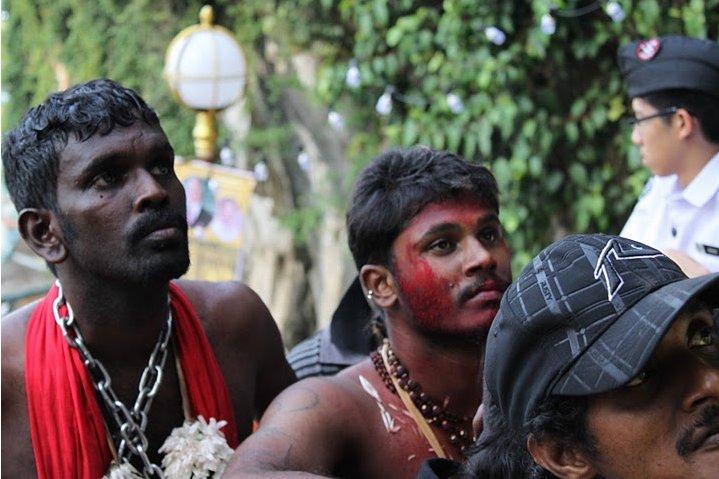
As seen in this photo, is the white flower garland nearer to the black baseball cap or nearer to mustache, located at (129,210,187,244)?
mustache, located at (129,210,187,244)

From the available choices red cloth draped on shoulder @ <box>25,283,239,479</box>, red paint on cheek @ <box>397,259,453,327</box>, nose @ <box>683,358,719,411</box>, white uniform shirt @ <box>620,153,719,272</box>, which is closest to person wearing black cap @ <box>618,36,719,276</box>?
white uniform shirt @ <box>620,153,719,272</box>

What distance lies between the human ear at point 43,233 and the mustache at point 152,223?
0.75 feet

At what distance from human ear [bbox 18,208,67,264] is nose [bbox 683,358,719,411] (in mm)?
1667

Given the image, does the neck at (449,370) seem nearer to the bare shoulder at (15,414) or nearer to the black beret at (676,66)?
the bare shoulder at (15,414)

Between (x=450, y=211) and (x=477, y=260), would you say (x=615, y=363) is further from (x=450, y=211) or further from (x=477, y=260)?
(x=450, y=211)

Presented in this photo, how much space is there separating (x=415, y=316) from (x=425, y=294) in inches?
2.7

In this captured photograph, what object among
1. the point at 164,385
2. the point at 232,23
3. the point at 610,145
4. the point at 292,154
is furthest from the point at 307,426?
the point at 232,23

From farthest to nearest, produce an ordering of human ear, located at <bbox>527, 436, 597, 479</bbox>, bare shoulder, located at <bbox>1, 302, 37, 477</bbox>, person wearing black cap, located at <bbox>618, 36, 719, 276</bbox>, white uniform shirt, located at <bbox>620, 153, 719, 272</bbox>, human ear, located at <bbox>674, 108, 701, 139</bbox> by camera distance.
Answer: human ear, located at <bbox>674, 108, 701, 139</bbox> < person wearing black cap, located at <bbox>618, 36, 719, 276</bbox> < white uniform shirt, located at <bbox>620, 153, 719, 272</bbox> < bare shoulder, located at <bbox>1, 302, 37, 477</bbox> < human ear, located at <bbox>527, 436, 597, 479</bbox>

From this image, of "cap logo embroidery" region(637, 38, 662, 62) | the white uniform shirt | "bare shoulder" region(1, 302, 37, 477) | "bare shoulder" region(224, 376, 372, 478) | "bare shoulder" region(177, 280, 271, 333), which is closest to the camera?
"bare shoulder" region(224, 376, 372, 478)

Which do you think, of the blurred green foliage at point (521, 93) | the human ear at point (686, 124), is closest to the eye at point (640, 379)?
the human ear at point (686, 124)

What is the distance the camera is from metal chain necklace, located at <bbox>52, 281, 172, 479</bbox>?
2.78 metres

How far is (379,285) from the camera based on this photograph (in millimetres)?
2992

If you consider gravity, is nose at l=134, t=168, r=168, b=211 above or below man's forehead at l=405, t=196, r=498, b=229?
above

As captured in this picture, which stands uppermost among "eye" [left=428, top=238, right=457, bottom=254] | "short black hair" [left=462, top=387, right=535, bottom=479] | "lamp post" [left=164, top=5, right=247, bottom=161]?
"lamp post" [left=164, top=5, right=247, bottom=161]
